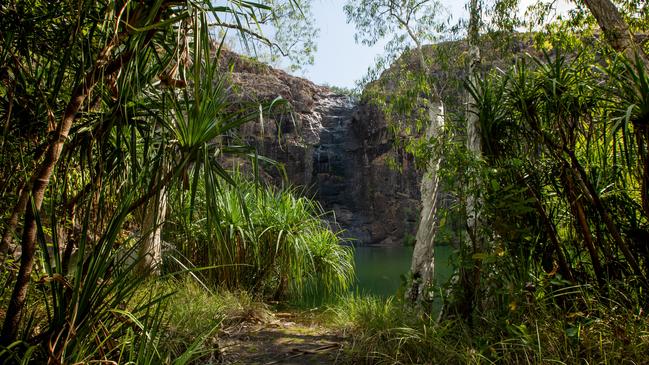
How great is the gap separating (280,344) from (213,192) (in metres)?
2.15

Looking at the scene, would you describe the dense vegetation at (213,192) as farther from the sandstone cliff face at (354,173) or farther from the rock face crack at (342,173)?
the rock face crack at (342,173)

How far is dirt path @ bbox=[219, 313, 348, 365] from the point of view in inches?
129

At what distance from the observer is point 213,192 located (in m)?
1.92

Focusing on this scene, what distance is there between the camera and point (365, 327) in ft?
11.0

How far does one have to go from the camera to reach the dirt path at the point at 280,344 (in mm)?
3287

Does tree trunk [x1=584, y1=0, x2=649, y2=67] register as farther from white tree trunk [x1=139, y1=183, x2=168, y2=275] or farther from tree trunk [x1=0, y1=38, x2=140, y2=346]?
tree trunk [x1=0, y1=38, x2=140, y2=346]

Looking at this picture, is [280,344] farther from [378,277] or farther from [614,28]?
[378,277]

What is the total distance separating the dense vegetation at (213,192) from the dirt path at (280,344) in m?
0.19

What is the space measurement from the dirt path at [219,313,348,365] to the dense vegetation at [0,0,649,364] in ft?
0.61

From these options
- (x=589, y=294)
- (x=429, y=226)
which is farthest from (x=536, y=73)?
(x=429, y=226)

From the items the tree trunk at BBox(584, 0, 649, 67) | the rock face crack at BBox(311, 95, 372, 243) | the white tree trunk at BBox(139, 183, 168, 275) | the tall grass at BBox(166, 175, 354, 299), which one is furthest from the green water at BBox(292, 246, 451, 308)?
the rock face crack at BBox(311, 95, 372, 243)

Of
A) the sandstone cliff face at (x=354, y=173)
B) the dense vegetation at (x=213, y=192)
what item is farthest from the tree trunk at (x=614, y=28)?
the sandstone cliff face at (x=354, y=173)

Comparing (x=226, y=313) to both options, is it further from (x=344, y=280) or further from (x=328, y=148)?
(x=328, y=148)

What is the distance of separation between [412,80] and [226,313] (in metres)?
6.05
